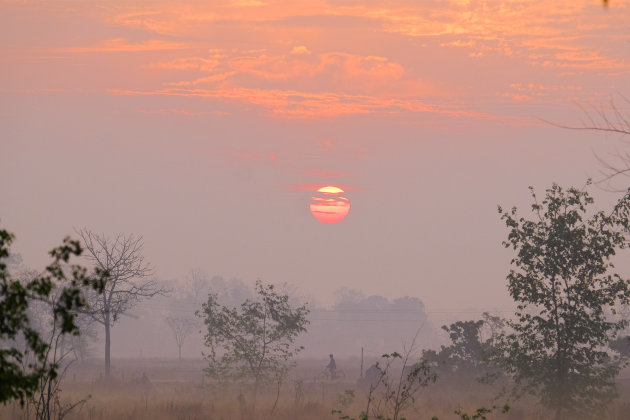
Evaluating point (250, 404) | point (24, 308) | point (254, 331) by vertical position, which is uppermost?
point (254, 331)

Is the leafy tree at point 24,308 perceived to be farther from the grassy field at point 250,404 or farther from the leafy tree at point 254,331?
the leafy tree at point 254,331

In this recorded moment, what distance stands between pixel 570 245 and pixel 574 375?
4.53m

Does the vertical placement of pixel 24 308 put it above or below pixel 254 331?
below

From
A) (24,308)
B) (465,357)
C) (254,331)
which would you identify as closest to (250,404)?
(254,331)

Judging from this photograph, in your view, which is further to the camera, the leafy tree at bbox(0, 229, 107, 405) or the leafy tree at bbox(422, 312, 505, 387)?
the leafy tree at bbox(422, 312, 505, 387)

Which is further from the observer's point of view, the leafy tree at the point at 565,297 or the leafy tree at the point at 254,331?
the leafy tree at the point at 254,331

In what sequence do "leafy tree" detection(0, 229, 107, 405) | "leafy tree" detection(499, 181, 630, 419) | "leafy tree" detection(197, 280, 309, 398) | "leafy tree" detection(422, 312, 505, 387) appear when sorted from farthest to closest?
"leafy tree" detection(422, 312, 505, 387) → "leafy tree" detection(197, 280, 309, 398) → "leafy tree" detection(499, 181, 630, 419) → "leafy tree" detection(0, 229, 107, 405)

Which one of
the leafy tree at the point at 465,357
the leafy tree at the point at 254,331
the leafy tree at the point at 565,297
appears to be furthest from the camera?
the leafy tree at the point at 465,357

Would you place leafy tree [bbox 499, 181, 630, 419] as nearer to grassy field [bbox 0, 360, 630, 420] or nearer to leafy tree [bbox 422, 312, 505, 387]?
grassy field [bbox 0, 360, 630, 420]

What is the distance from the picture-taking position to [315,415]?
2900 cm

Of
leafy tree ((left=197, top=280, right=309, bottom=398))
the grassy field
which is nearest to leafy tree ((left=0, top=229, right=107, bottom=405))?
the grassy field

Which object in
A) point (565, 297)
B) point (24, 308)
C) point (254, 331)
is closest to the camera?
point (24, 308)

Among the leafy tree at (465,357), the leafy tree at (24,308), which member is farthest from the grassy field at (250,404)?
the leafy tree at (24,308)

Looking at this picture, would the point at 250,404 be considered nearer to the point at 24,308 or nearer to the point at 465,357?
the point at 465,357
